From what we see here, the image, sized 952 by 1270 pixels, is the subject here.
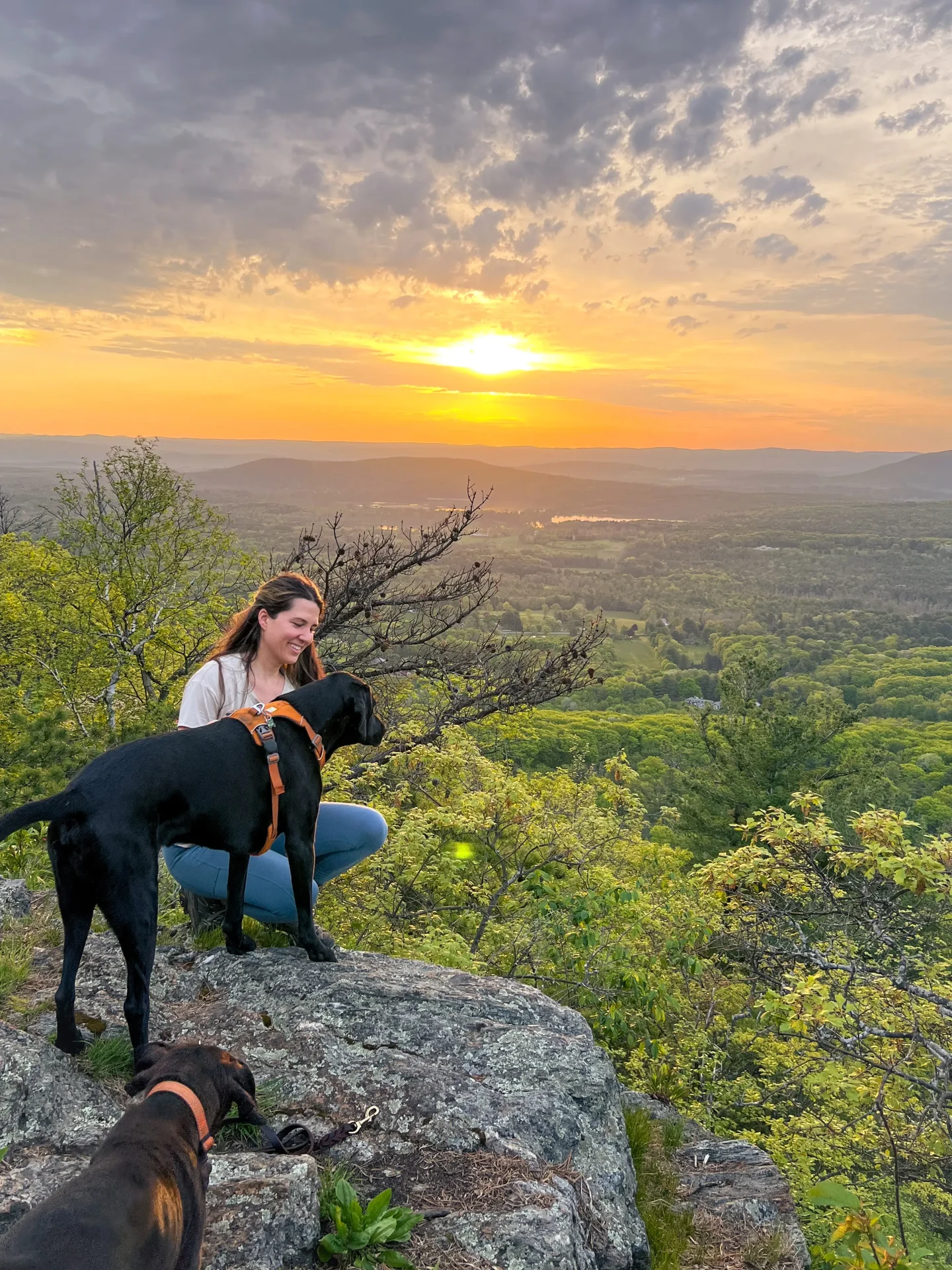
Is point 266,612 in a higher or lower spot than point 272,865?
higher

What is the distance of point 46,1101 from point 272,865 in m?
1.42

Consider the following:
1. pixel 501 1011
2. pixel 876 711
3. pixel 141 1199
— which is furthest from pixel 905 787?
pixel 141 1199

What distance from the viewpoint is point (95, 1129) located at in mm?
2617

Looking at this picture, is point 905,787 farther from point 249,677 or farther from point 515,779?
point 249,677

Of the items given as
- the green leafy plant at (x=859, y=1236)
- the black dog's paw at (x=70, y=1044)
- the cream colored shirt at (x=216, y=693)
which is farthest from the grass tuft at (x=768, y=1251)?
the cream colored shirt at (x=216, y=693)

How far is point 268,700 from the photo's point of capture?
13.3 ft

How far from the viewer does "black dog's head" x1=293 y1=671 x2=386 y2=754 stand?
367 cm

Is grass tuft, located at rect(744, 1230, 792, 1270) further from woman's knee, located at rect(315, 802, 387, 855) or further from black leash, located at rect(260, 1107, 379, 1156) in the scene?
woman's knee, located at rect(315, 802, 387, 855)

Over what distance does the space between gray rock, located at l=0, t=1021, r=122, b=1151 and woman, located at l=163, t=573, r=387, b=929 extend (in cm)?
112

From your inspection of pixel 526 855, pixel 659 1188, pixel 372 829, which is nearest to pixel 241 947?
pixel 372 829

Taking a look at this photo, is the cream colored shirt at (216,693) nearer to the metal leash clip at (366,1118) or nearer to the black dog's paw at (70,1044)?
the black dog's paw at (70,1044)

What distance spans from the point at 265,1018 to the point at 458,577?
24.7 feet

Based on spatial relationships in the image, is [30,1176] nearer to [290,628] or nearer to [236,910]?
[236,910]

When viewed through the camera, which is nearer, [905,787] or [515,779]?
[515,779]
